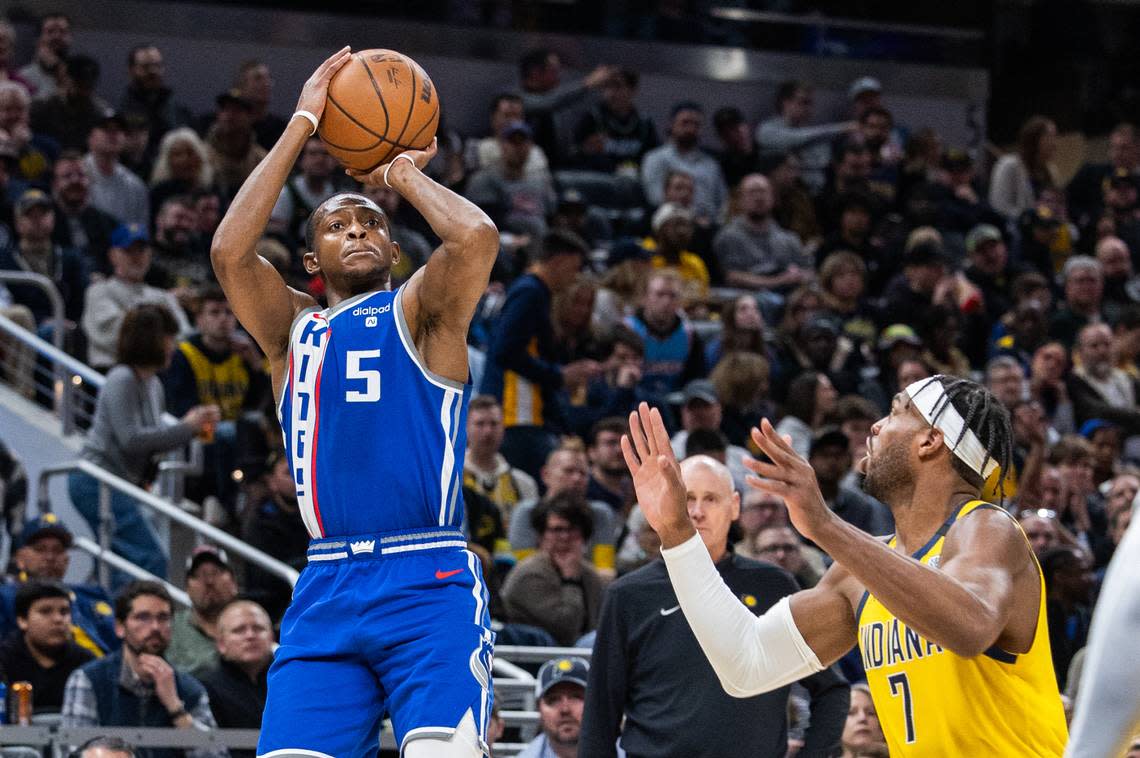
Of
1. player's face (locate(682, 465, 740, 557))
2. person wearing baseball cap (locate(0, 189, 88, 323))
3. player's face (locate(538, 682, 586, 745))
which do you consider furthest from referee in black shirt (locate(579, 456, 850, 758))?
person wearing baseball cap (locate(0, 189, 88, 323))

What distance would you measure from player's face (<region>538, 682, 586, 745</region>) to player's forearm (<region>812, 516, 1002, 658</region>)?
148 inches

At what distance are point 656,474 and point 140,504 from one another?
631 cm

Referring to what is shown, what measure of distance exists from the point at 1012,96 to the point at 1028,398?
28.3 feet

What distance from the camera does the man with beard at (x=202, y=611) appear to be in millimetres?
8867

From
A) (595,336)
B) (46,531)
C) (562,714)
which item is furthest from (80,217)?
(562,714)

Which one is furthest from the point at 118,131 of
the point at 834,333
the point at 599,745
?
the point at 599,745

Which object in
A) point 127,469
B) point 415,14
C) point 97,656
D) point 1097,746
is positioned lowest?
point 97,656

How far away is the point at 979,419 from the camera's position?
466cm

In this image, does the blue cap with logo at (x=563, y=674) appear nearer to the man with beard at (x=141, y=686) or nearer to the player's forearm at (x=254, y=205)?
the man with beard at (x=141, y=686)

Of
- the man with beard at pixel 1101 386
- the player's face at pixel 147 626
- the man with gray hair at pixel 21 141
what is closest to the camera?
the player's face at pixel 147 626

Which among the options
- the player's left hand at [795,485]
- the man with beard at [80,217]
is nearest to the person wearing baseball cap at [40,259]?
the man with beard at [80,217]

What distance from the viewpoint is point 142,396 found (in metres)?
10.2

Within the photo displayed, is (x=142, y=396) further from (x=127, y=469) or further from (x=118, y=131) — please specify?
(x=118, y=131)

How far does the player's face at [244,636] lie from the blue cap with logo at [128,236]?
13.2 ft
